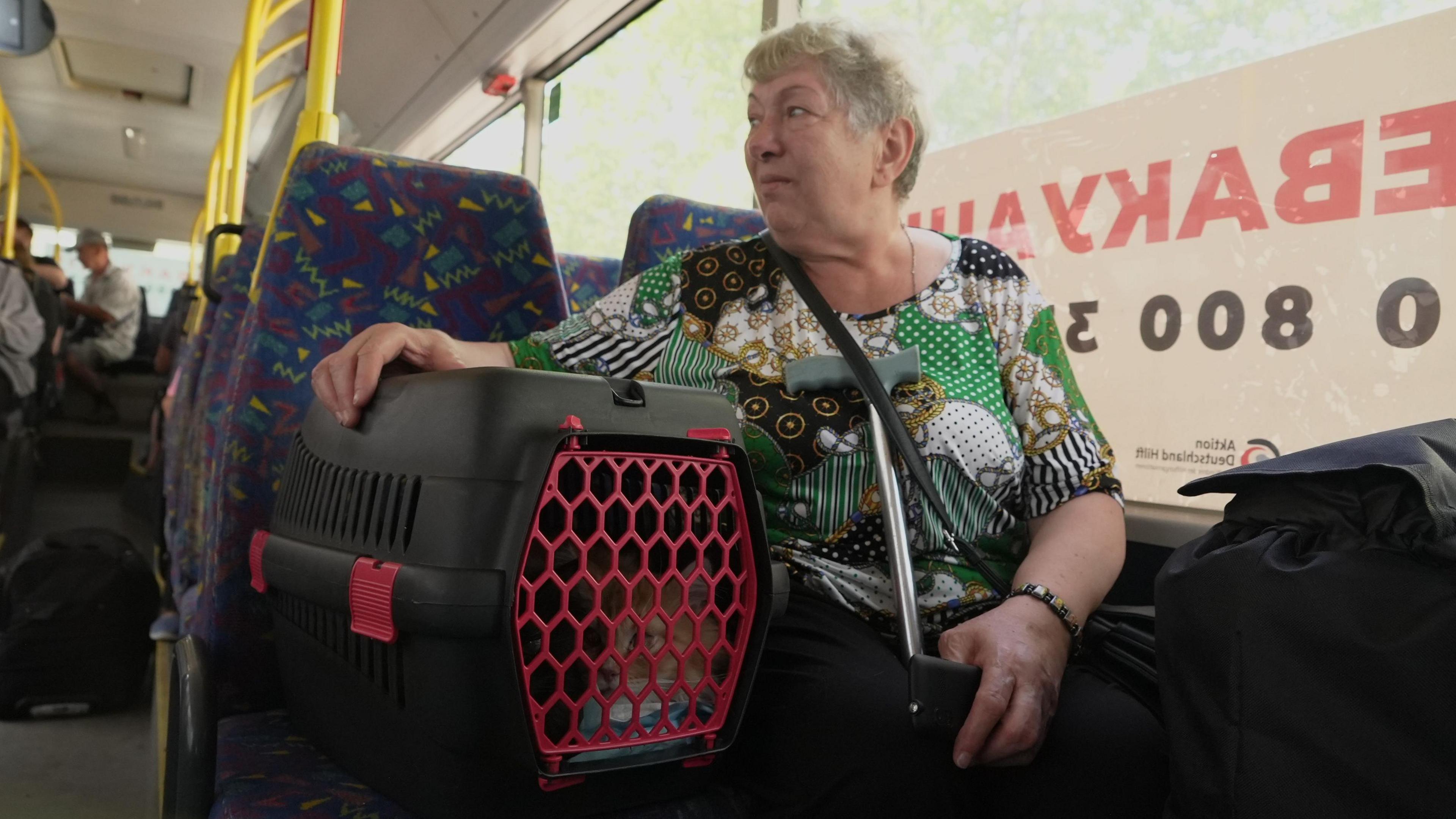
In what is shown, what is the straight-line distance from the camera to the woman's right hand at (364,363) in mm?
959

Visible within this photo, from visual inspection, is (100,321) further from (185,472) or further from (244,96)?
(185,472)

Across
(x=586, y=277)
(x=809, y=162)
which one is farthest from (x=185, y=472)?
(x=809, y=162)

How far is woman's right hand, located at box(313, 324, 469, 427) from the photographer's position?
96cm

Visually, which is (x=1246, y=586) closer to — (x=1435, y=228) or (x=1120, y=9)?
(x=1435, y=228)

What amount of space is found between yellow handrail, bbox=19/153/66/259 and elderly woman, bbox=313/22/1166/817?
10061 mm

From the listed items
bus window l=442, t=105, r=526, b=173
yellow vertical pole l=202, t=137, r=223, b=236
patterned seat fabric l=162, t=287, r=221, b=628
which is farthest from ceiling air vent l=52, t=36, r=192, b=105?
patterned seat fabric l=162, t=287, r=221, b=628

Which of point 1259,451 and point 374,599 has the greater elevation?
point 1259,451

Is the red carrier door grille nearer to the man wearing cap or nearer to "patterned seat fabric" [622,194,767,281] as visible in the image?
"patterned seat fabric" [622,194,767,281]

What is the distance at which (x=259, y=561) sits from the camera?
1.11m

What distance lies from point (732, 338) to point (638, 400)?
525mm

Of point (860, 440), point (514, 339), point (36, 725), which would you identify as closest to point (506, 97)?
point (36, 725)

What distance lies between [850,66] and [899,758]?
96 centimetres

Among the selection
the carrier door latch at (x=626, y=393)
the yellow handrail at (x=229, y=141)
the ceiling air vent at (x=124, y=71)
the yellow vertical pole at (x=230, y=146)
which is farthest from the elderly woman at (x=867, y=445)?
the ceiling air vent at (x=124, y=71)

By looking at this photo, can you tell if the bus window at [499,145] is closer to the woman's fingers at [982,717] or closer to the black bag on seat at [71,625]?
the black bag on seat at [71,625]
